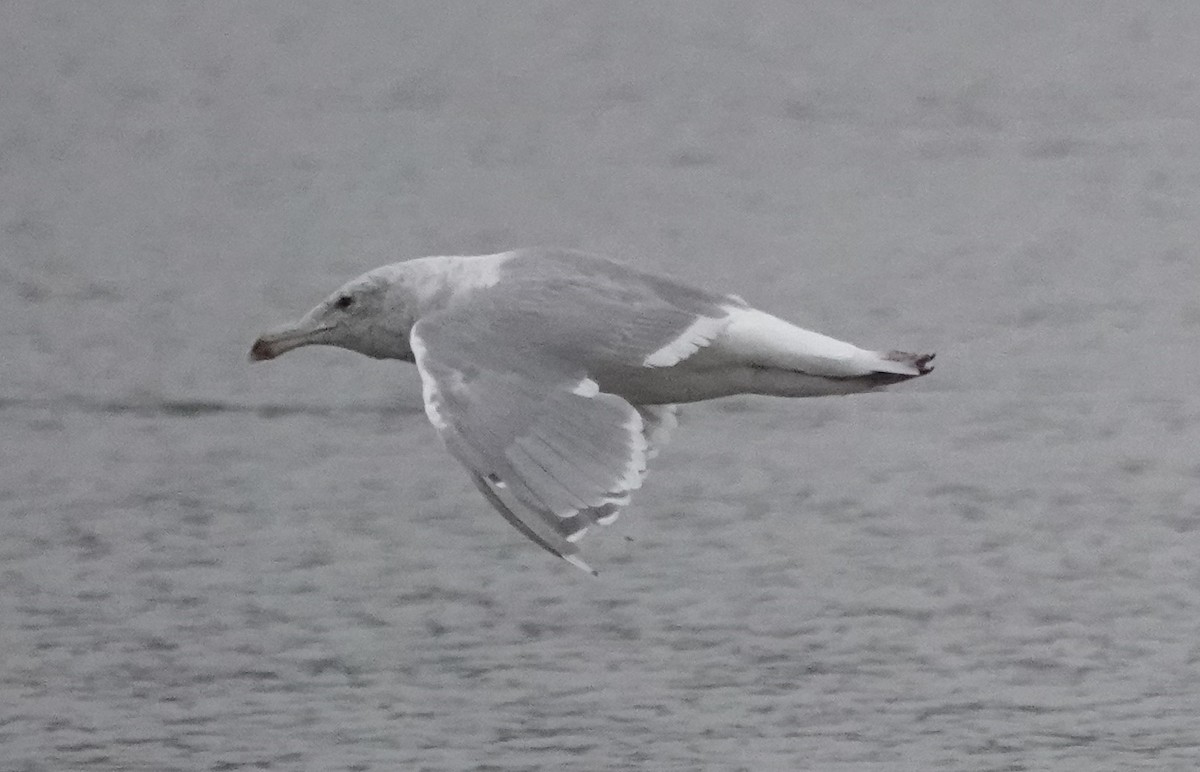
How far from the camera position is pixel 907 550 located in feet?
22.7

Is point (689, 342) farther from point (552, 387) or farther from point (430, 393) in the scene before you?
point (430, 393)

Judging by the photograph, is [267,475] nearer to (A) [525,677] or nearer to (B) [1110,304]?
(A) [525,677]

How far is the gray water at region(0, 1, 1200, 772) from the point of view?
5996 mm

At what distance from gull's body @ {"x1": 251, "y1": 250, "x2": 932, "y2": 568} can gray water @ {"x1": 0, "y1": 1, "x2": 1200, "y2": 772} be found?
0.83m

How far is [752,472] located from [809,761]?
6.14 ft

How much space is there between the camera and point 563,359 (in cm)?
510

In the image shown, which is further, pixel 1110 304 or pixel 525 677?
pixel 1110 304

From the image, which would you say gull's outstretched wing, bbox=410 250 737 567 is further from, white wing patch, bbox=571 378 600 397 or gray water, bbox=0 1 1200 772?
gray water, bbox=0 1 1200 772

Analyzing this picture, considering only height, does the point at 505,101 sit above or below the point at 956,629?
above

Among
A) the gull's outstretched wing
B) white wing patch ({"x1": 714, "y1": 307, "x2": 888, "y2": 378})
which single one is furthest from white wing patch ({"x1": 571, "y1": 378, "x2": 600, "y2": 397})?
white wing patch ({"x1": 714, "y1": 307, "x2": 888, "y2": 378})

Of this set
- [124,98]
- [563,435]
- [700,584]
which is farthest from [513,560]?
[124,98]

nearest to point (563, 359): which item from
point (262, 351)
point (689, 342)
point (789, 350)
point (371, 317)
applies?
A: point (689, 342)

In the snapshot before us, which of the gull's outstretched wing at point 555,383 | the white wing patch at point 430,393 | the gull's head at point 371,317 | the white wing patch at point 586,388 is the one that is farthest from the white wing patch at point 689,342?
the gull's head at point 371,317

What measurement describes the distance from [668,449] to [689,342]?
2.42 m
